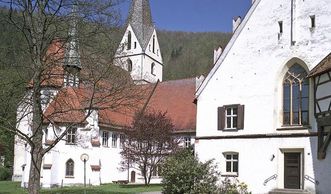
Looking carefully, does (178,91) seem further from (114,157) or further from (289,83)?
(289,83)

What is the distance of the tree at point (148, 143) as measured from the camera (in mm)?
35625

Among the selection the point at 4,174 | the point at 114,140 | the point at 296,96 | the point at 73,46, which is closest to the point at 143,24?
the point at 114,140

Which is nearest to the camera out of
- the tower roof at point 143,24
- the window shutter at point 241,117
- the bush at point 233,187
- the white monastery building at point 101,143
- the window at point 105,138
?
the bush at point 233,187

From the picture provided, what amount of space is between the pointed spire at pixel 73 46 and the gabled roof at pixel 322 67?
11.8 m

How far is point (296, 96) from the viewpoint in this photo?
76.6 ft

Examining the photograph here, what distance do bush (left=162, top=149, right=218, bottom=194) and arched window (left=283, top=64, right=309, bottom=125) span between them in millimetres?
5298

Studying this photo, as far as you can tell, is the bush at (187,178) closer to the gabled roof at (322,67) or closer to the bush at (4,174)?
the gabled roof at (322,67)

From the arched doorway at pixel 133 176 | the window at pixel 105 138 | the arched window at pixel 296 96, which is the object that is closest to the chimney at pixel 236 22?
the arched window at pixel 296 96

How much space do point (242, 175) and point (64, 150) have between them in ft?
61.0

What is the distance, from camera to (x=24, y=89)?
1484 cm

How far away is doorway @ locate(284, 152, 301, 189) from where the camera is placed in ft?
75.1

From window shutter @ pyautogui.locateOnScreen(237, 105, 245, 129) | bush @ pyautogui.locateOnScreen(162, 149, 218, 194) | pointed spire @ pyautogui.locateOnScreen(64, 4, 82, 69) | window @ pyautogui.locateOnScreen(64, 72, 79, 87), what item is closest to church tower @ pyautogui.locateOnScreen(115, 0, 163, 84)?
window shutter @ pyautogui.locateOnScreen(237, 105, 245, 129)

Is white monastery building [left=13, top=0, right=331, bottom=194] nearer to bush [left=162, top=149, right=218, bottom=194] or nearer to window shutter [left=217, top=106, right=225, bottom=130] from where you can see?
window shutter [left=217, top=106, right=225, bottom=130]

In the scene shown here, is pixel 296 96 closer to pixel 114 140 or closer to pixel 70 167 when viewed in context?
pixel 70 167
